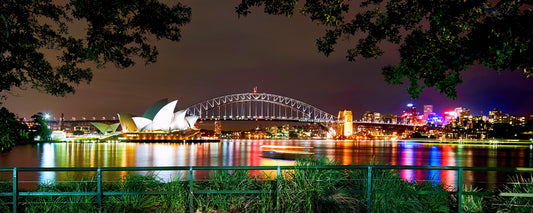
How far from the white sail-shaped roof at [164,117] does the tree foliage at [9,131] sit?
355 ft

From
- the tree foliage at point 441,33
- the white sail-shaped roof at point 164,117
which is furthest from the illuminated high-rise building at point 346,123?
the tree foliage at point 441,33

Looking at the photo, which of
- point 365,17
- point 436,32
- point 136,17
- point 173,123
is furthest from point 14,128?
point 173,123

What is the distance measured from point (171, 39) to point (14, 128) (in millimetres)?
3518

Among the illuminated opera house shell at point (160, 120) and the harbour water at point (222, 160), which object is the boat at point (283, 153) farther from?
the illuminated opera house shell at point (160, 120)

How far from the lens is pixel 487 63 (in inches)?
250

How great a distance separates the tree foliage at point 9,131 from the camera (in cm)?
688

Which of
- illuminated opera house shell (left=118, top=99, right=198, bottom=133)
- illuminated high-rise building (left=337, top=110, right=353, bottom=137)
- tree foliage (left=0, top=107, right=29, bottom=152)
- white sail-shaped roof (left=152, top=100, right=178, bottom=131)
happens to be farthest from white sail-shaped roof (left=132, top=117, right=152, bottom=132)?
tree foliage (left=0, top=107, right=29, bottom=152)

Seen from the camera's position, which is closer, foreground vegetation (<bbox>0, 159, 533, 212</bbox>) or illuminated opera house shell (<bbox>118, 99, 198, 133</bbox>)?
foreground vegetation (<bbox>0, 159, 533, 212</bbox>)

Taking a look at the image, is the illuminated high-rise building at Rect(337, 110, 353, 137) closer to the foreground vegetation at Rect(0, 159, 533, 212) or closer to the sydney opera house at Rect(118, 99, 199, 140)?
the sydney opera house at Rect(118, 99, 199, 140)

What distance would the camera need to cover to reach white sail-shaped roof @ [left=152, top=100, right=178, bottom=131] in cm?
11350

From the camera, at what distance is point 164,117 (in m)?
116

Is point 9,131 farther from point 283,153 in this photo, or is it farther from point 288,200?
point 283,153

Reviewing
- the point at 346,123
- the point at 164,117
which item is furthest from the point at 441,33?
the point at 346,123

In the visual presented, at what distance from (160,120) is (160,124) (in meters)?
1.71
